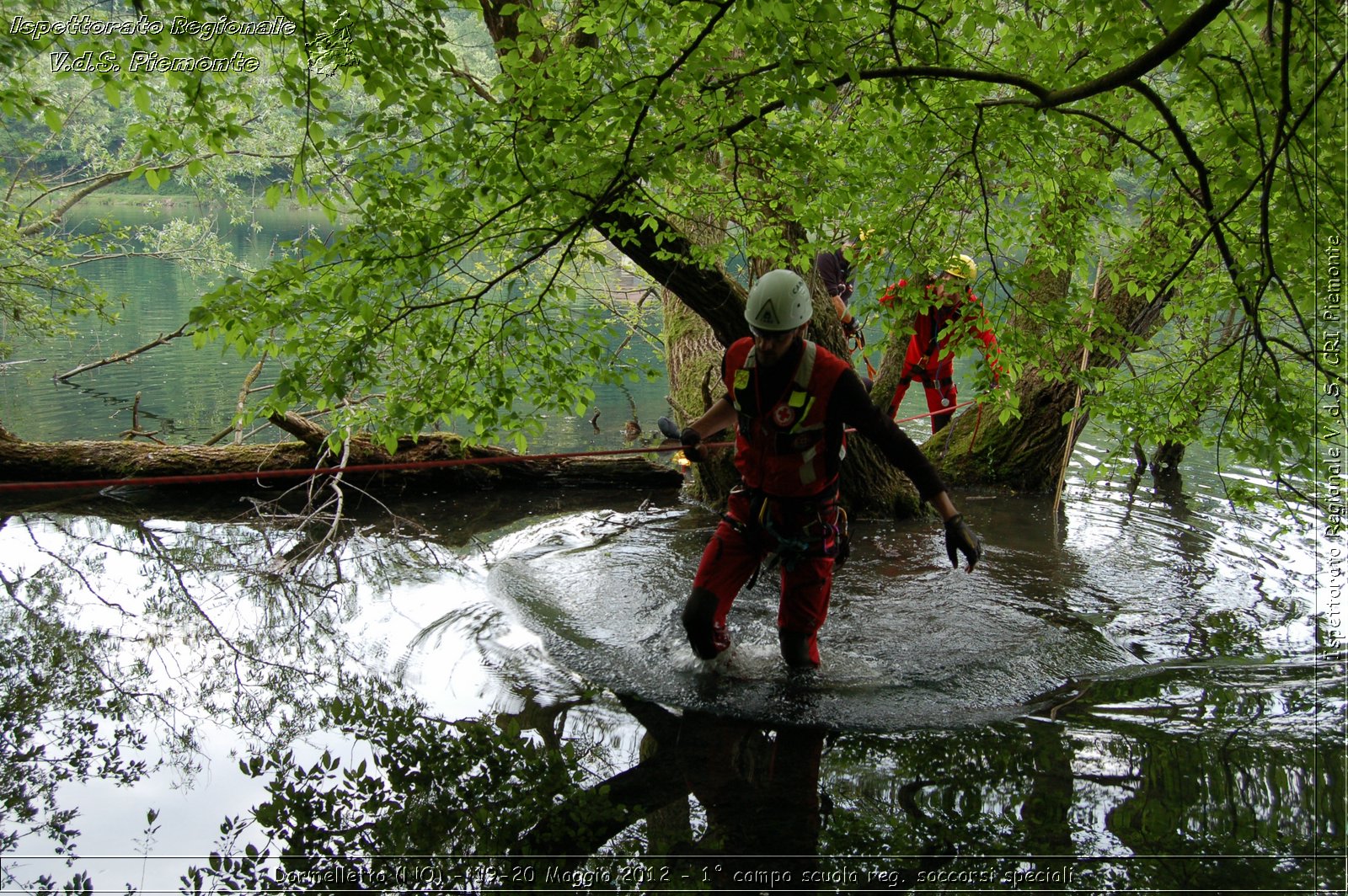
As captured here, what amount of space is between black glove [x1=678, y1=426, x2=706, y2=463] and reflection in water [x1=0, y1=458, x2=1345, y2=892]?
50.4 inches

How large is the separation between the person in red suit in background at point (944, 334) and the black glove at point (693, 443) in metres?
1.99

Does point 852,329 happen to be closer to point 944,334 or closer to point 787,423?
point 944,334

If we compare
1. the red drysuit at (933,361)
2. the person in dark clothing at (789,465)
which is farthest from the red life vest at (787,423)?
the red drysuit at (933,361)

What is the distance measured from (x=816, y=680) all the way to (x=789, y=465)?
136 cm

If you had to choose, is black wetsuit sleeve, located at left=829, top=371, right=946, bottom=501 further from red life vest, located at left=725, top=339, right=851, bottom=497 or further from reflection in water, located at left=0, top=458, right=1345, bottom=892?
reflection in water, located at left=0, top=458, right=1345, bottom=892

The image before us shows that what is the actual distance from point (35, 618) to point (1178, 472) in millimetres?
12212

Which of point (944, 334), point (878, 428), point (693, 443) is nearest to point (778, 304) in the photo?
point (878, 428)

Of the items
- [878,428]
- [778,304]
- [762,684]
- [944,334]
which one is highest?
[944,334]

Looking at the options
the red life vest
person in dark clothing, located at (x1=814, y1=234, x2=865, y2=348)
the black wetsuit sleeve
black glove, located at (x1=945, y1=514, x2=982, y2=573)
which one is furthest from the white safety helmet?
person in dark clothing, located at (x1=814, y1=234, x2=865, y2=348)

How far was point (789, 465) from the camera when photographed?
163 inches

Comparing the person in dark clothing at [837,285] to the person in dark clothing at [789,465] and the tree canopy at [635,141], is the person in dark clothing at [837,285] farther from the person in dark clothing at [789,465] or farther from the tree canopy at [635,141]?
the person in dark clothing at [789,465]

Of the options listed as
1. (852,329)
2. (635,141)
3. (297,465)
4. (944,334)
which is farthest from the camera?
(297,465)

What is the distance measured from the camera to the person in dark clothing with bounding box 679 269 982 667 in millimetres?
3898

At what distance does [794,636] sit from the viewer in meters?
4.54
